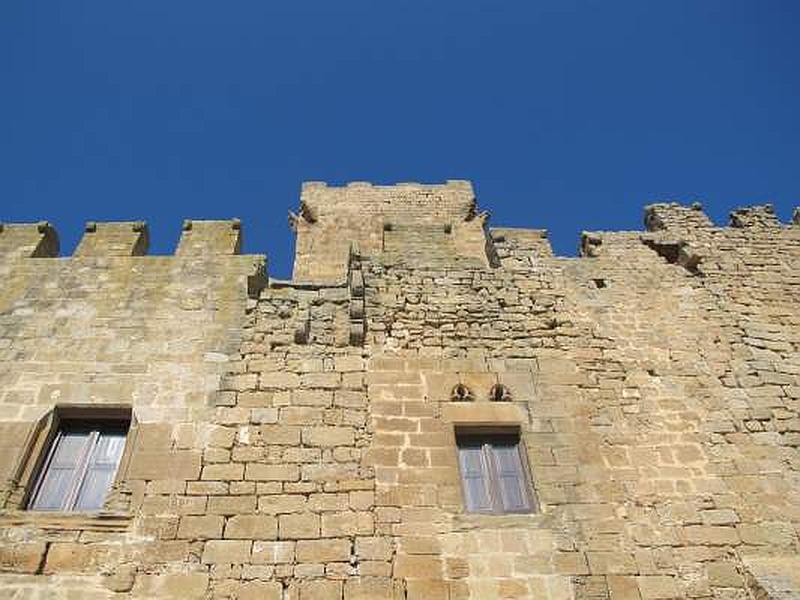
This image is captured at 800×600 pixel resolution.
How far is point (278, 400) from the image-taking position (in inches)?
244

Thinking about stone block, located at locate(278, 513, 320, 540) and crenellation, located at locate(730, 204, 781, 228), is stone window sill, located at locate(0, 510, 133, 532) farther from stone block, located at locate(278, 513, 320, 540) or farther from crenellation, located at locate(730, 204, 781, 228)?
crenellation, located at locate(730, 204, 781, 228)

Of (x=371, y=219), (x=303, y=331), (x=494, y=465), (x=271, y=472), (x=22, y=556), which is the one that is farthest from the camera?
(x=371, y=219)

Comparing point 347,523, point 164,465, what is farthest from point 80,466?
point 347,523

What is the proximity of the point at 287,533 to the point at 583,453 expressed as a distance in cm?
284

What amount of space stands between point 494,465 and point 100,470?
3693 mm

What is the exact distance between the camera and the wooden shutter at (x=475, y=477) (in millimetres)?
5633

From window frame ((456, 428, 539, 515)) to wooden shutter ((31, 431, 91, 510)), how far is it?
3.58 metres

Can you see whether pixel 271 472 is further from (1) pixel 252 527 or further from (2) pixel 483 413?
(2) pixel 483 413

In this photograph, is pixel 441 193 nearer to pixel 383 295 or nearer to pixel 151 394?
pixel 383 295

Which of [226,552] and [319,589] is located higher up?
[226,552]

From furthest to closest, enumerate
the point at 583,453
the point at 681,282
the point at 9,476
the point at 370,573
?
the point at 681,282 → the point at 583,453 → the point at 9,476 → the point at 370,573

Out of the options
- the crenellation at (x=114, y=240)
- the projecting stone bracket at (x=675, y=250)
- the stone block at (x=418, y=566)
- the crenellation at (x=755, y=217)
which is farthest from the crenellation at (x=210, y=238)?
the crenellation at (x=755, y=217)

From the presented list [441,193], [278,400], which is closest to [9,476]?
[278,400]

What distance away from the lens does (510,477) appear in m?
5.88
